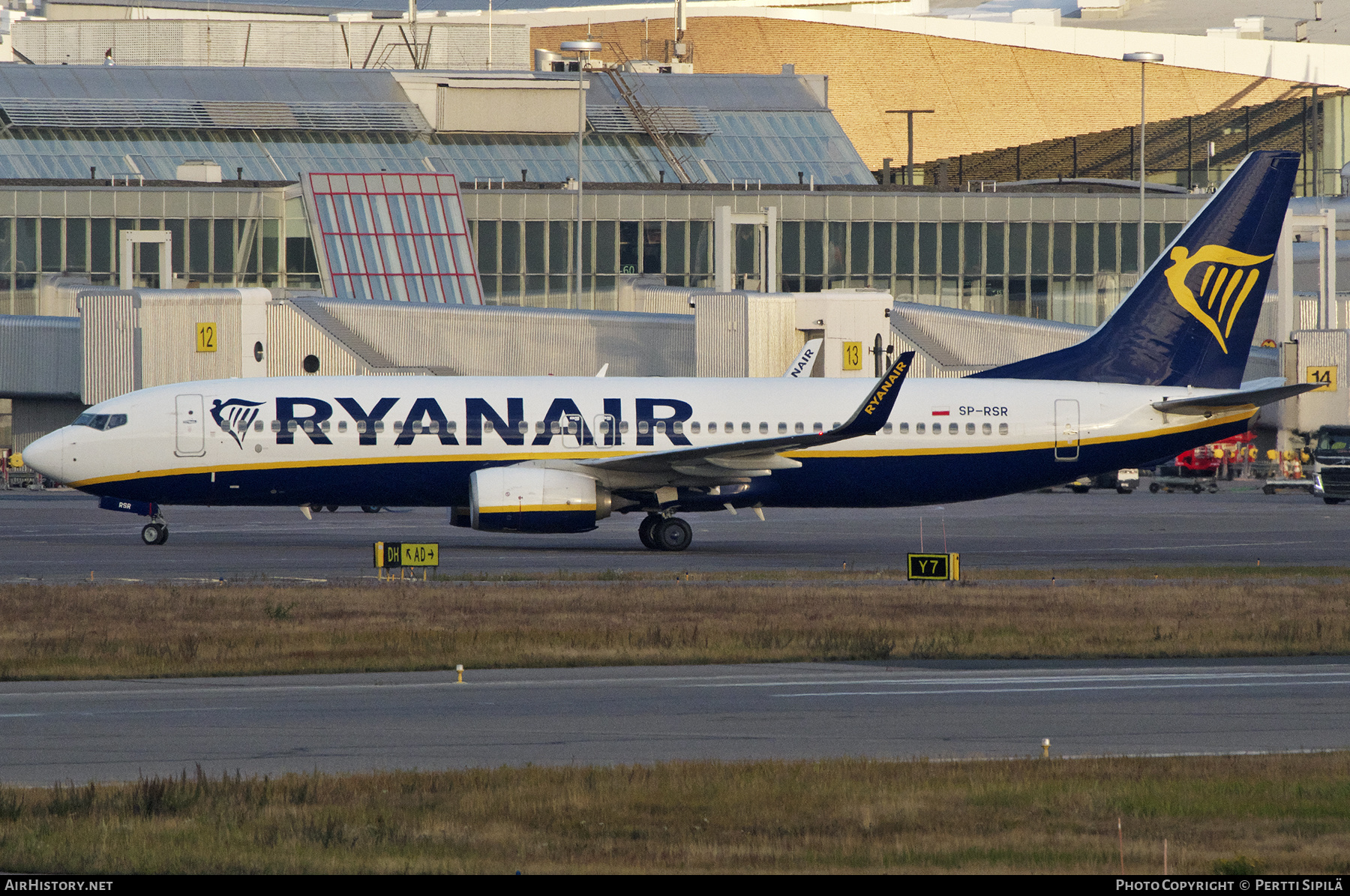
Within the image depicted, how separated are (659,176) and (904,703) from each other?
78155 mm

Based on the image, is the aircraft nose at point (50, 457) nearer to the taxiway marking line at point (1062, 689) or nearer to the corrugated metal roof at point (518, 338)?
the taxiway marking line at point (1062, 689)

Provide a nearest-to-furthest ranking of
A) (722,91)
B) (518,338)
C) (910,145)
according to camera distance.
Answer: (518,338) < (722,91) < (910,145)

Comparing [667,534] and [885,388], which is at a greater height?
[885,388]

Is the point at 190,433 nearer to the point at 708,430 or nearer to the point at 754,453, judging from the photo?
the point at 708,430

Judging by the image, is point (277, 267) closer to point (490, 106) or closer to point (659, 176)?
point (490, 106)

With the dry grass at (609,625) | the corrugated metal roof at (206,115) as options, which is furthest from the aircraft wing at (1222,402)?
the corrugated metal roof at (206,115)

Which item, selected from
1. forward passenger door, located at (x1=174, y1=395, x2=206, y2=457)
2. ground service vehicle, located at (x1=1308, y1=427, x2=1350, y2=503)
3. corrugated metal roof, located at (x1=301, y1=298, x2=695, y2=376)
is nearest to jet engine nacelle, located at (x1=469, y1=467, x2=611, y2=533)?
forward passenger door, located at (x1=174, y1=395, x2=206, y2=457)

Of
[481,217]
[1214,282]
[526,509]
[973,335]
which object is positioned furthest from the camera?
[481,217]

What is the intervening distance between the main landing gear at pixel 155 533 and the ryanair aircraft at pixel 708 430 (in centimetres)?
5

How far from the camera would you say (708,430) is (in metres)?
39.2

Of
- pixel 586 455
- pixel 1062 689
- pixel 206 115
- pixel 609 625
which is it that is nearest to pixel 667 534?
pixel 586 455

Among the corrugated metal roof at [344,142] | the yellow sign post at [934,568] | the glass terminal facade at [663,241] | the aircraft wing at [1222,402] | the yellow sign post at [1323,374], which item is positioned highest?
the corrugated metal roof at [344,142]

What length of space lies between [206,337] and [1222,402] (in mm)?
36441

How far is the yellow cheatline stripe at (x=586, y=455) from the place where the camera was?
37594 millimetres
